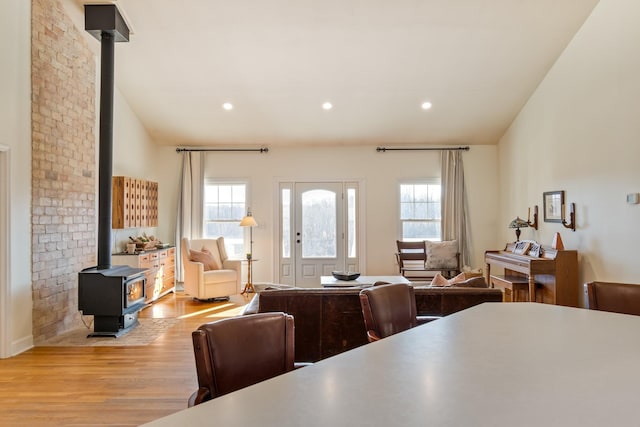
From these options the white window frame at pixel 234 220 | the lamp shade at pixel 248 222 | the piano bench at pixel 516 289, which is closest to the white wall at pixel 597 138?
the piano bench at pixel 516 289

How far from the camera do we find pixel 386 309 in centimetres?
188

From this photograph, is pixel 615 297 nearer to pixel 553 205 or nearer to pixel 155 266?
pixel 553 205

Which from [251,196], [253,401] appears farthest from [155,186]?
[253,401]

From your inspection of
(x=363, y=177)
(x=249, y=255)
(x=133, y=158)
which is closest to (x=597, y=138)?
(x=363, y=177)

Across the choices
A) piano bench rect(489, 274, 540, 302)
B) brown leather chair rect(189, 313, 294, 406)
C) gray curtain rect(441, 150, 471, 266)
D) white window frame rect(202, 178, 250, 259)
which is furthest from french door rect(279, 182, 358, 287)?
brown leather chair rect(189, 313, 294, 406)

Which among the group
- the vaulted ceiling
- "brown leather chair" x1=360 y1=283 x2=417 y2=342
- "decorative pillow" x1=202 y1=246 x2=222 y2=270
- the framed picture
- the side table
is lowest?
the side table

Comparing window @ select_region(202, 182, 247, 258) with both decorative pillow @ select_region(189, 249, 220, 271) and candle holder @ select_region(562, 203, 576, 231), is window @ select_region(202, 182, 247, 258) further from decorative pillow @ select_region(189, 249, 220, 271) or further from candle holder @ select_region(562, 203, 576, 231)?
candle holder @ select_region(562, 203, 576, 231)

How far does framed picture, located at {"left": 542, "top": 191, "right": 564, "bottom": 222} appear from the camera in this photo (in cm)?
542

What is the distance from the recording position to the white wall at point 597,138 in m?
4.11

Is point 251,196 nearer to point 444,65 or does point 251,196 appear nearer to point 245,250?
point 245,250

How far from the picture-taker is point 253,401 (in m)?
0.81

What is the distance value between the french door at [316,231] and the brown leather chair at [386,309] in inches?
219

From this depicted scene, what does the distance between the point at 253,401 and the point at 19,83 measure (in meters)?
4.60

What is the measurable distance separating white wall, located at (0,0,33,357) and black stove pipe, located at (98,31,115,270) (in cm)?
67
